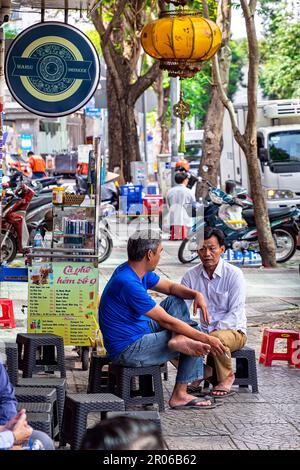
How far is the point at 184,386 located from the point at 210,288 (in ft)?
3.30

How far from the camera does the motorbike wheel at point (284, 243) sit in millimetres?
19516

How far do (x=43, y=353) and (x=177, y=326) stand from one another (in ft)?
5.76

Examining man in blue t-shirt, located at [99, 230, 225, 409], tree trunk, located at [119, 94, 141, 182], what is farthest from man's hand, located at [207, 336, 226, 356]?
tree trunk, located at [119, 94, 141, 182]

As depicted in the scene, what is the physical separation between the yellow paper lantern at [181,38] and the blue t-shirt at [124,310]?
3.57m

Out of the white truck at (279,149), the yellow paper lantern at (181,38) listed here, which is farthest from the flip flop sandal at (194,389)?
the white truck at (279,149)

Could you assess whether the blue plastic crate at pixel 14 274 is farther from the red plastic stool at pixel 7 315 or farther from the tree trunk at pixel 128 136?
the tree trunk at pixel 128 136

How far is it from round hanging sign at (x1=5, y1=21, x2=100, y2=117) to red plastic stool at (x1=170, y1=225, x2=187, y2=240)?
1336 cm

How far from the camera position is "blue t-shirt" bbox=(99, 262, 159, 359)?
831 centimetres

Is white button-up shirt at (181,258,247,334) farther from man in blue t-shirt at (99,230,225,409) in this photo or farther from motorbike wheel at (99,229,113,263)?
motorbike wheel at (99,229,113,263)

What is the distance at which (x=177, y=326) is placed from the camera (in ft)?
27.1

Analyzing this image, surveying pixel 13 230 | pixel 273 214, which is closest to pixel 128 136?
pixel 273 214
